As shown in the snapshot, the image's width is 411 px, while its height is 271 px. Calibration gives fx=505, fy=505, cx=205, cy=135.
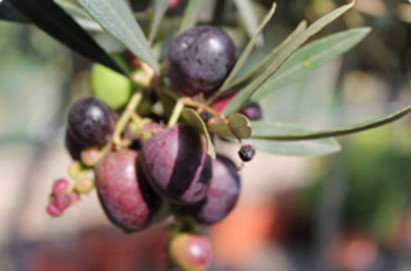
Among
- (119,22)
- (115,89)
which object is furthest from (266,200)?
(119,22)

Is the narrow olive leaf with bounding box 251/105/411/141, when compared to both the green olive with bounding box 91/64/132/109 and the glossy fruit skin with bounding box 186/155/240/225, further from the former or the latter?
the green olive with bounding box 91/64/132/109

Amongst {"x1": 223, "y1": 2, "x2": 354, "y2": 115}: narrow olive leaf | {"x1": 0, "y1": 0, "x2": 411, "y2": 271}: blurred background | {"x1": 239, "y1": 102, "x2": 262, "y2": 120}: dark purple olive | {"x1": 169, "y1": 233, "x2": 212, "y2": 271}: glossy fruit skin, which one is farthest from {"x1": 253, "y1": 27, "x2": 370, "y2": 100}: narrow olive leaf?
{"x1": 0, "y1": 0, "x2": 411, "y2": 271}: blurred background

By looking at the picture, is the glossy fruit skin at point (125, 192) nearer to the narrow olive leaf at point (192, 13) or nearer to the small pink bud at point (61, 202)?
the small pink bud at point (61, 202)

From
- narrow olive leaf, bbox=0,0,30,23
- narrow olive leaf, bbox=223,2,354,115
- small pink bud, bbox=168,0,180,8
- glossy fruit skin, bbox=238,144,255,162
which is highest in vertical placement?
narrow olive leaf, bbox=223,2,354,115

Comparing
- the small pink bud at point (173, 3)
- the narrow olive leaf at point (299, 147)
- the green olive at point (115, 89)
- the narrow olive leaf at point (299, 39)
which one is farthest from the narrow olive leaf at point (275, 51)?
the small pink bud at point (173, 3)

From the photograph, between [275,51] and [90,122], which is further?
[90,122]

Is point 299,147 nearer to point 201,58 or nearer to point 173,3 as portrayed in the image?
point 201,58
